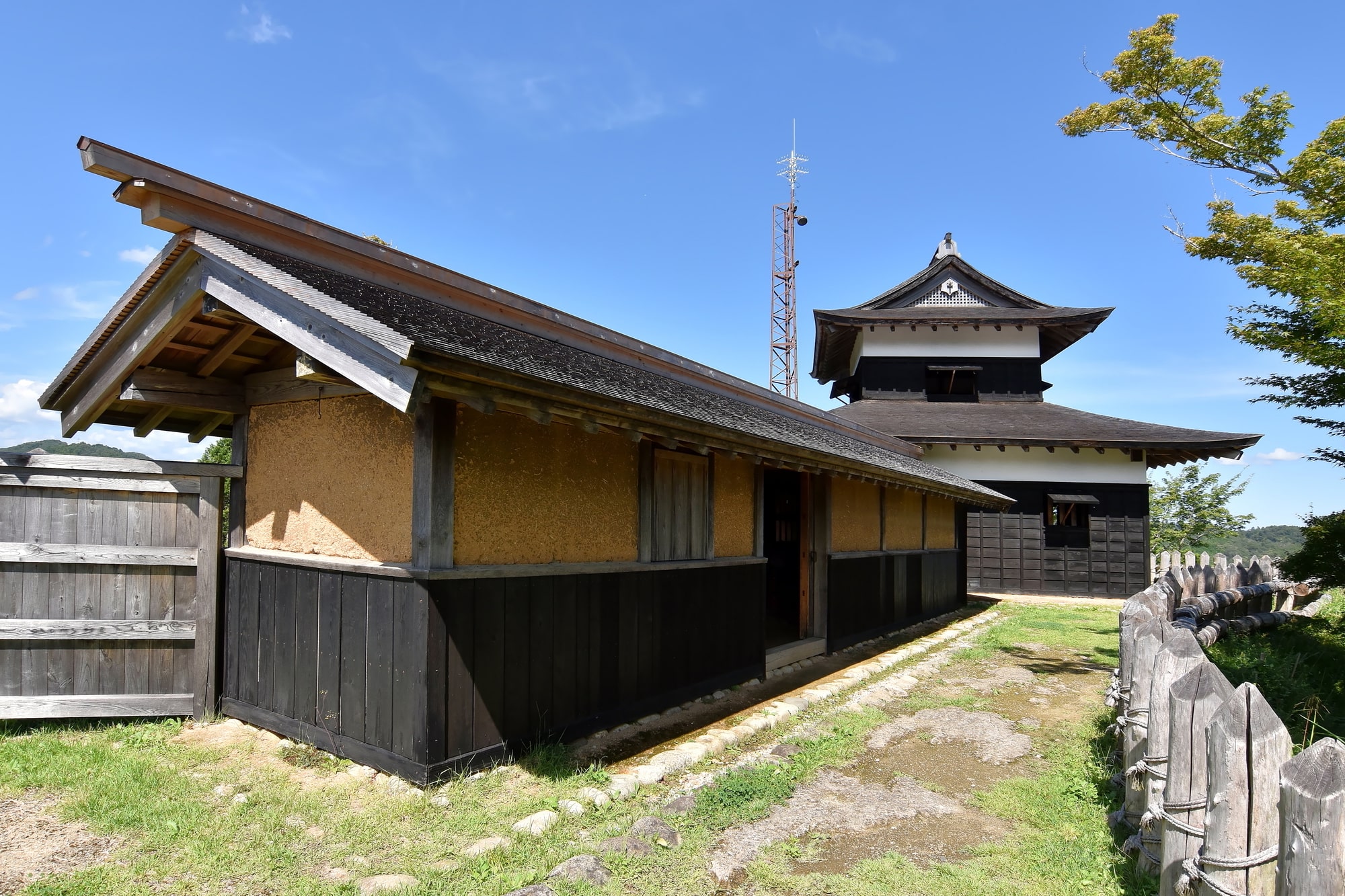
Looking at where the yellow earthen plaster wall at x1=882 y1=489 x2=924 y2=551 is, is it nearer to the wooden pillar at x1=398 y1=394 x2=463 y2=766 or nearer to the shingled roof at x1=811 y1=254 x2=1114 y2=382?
the wooden pillar at x1=398 y1=394 x2=463 y2=766

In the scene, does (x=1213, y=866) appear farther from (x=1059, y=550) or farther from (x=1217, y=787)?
(x=1059, y=550)

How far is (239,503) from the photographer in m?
5.82

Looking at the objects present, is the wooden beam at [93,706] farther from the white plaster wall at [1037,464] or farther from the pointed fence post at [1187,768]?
the white plaster wall at [1037,464]

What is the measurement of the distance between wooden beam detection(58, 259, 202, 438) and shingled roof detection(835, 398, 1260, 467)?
1623cm

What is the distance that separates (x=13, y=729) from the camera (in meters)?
5.16

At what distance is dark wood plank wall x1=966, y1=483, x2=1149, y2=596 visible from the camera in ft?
57.2

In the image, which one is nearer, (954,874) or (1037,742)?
(954,874)

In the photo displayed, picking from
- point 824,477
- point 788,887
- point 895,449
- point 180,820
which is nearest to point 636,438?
point 788,887

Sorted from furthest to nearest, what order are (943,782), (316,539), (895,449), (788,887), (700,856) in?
1. (895,449)
2. (316,539)
3. (943,782)
4. (700,856)
5. (788,887)

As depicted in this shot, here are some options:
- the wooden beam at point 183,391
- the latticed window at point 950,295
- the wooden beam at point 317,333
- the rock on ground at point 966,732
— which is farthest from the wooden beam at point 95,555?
the latticed window at point 950,295

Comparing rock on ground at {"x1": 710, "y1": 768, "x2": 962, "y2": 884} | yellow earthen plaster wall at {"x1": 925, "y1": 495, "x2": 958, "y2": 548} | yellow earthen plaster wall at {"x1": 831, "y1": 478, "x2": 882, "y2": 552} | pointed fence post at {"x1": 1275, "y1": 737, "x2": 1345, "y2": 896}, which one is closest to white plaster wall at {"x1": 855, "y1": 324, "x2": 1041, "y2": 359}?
yellow earthen plaster wall at {"x1": 925, "y1": 495, "x2": 958, "y2": 548}

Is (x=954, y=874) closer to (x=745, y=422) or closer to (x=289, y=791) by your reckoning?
(x=289, y=791)

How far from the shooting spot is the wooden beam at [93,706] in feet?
16.7

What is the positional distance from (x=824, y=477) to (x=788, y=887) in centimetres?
615
